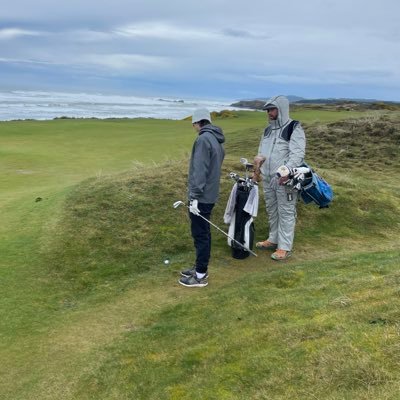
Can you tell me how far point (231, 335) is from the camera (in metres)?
4.52

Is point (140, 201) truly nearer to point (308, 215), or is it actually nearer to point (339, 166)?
point (308, 215)

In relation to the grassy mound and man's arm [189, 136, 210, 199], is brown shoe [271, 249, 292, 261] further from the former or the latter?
man's arm [189, 136, 210, 199]

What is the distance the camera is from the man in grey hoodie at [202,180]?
6.07 meters

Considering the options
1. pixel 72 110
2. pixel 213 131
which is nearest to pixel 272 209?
pixel 213 131

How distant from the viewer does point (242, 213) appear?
7.19 meters

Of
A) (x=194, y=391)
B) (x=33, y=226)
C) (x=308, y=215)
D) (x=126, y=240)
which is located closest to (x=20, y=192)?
(x=33, y=226)

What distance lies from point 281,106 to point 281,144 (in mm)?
522

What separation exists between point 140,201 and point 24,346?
170 inches

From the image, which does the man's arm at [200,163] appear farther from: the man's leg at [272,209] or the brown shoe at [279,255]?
the brown shoe at [279,255]

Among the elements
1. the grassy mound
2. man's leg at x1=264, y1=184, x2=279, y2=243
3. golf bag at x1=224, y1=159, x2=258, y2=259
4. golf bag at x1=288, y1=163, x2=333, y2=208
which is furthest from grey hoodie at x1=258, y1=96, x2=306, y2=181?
the grassy mound

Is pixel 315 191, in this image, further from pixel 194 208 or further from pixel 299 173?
pixel 194 208

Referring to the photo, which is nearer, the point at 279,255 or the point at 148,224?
the point at 279,255

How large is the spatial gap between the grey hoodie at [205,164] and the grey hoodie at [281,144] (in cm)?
106

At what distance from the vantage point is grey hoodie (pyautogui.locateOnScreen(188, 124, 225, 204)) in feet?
Answer: 19.9
